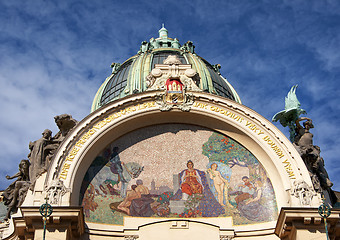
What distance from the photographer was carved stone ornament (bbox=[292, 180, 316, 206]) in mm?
13164

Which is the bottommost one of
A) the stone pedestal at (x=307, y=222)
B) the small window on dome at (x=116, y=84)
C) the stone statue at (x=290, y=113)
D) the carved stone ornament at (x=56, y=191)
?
the stone pedestal at (x=307, y=222)

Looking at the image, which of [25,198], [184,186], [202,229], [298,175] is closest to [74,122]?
[25,198]

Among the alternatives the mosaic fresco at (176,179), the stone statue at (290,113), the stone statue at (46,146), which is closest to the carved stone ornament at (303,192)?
the mosaic fresco at (176,179)

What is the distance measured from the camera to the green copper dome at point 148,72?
20344 mm

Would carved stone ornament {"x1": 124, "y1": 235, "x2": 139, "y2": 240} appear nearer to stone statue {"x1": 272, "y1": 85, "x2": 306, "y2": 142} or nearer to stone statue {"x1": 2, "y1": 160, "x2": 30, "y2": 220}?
stone statue {"x1": 2, "y1": 160, "x2": 30, "y2": 220}

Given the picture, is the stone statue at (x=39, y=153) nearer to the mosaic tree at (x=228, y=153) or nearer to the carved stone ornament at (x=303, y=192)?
the mosaic tree at (x=228, y=153)

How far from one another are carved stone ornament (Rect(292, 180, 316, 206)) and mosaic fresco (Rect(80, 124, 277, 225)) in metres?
0.87

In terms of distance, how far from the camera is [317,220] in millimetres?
12680

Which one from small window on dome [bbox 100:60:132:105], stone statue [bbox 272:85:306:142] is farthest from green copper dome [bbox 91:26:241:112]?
stone statue [bbox 272:85:306:142]

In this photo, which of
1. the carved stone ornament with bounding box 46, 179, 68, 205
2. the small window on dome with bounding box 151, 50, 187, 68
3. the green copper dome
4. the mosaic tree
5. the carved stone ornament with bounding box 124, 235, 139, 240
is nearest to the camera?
the carved stone ornament with bounding box 46, 179, 68, 205

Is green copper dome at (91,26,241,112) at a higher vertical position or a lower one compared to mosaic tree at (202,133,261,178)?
higher

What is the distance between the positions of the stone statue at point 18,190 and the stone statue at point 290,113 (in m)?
6.88

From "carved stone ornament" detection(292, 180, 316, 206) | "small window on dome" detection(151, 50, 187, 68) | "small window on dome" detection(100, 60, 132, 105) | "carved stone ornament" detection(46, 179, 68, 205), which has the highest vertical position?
"small window on dome" detection(151, 50, 187, 68)

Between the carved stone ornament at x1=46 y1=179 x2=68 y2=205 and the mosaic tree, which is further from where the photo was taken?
the mosaic tree
